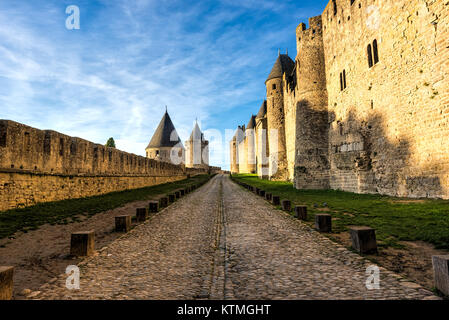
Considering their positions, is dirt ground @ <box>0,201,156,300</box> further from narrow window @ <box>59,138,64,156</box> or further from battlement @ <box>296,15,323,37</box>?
battlement @ <box>296,15,323,37</box>

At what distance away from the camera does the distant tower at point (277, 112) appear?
34344 millimetres

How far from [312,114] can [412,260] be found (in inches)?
662

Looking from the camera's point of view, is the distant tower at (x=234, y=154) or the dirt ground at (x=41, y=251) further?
the distant tower at (x=234, y=154)

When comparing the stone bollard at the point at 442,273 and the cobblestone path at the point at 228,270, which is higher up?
the stone bollard at the point at 442,273

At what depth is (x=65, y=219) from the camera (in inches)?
283

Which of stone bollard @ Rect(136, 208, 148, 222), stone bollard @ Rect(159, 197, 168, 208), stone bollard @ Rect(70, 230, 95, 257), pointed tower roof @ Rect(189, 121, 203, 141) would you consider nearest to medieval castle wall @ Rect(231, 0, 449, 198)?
stone bollard @ Rect(136, 208, 148, 222)

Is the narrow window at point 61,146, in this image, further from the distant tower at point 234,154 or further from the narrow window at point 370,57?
the distant tower at point 234,154

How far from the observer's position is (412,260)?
3.73 m

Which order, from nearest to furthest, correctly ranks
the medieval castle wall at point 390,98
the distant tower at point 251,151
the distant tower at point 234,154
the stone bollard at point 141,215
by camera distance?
Result: 1. the stone bollard at point 141,215
2. the medieval castle wall at point 390,98
3. the distant tower at point 251,151
4. the distant tower at point 234,154

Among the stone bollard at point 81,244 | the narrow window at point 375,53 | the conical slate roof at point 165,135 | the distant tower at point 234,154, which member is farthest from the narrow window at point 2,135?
the distant tower at point 234,154

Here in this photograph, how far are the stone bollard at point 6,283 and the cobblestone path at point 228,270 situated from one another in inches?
9.7

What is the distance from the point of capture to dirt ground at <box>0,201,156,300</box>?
3.26m

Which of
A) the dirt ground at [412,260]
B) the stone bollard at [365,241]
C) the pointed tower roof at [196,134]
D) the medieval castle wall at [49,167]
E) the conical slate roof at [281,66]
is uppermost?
the conical slate roof at [281,66]

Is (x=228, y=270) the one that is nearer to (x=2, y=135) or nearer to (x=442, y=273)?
(x=442, y=273)
